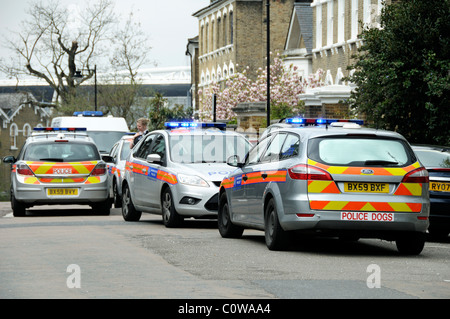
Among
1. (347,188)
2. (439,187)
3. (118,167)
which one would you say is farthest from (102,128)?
(347,188)

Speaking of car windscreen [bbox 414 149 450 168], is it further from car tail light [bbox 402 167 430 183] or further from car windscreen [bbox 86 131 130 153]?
car windscreen [bbox 86 131 130 153]

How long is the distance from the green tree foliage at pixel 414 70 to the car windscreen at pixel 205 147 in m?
4.30

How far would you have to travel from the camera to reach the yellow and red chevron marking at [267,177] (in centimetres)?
1273

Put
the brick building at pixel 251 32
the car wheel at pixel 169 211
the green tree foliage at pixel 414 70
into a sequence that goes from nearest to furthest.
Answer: the car wheel at pixel 169 211, the green tree foliage at pixel 414 70, the brick building at pixel 251 32

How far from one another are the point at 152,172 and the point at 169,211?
1.21m

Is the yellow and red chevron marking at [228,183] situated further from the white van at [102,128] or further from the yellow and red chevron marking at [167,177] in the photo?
the white van at [102,128]

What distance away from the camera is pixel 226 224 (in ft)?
49.3

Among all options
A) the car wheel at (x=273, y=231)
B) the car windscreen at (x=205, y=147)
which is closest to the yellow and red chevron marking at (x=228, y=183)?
the car wheel at (x=273, y=231)

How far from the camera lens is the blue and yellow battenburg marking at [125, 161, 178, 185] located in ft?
56.2

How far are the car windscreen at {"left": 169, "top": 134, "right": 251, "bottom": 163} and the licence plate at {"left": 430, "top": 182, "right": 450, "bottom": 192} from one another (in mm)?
4137

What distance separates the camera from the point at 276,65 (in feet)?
178

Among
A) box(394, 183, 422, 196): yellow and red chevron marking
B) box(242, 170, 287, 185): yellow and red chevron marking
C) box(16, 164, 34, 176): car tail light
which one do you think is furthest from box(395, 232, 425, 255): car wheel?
box(16, 164, 34, 176): car tail light
